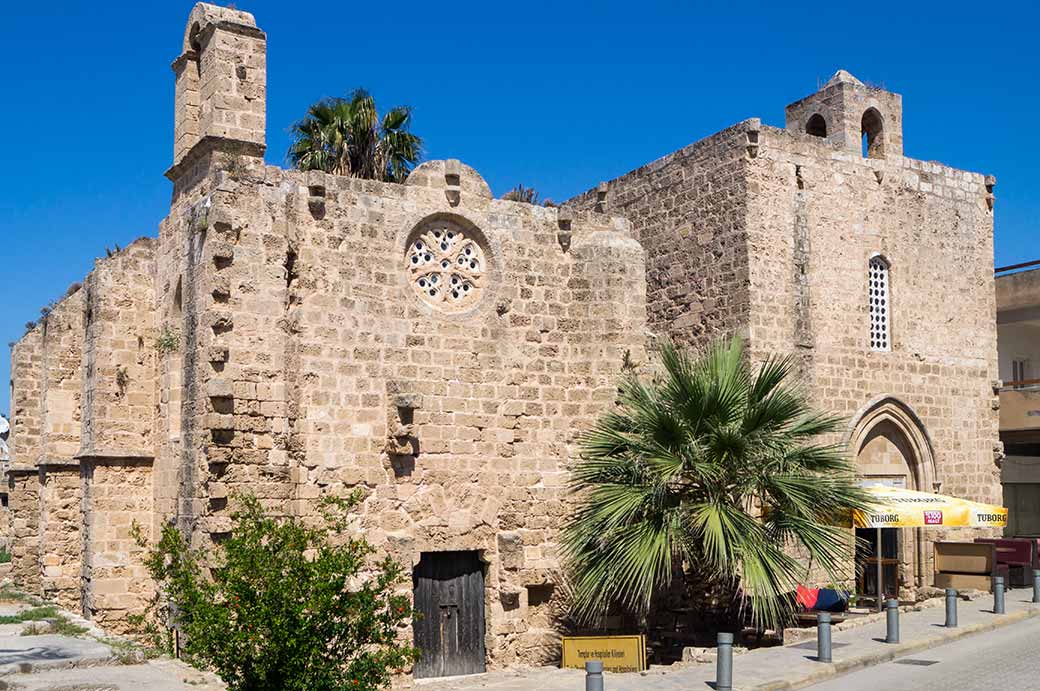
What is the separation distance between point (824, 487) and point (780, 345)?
3990 mm

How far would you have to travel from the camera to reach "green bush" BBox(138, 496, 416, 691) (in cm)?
897

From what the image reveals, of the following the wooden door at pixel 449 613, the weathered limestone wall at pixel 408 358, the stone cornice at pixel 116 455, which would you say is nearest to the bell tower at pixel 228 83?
the weathered limestone wall at pixel 408 358

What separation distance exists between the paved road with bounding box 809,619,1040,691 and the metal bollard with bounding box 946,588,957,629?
0.40 meters

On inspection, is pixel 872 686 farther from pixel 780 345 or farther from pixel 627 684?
pixel 780 345

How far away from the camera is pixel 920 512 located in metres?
15.4

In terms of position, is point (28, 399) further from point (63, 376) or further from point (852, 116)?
point (852, 116)

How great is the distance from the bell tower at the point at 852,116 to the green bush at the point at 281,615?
12.1 metres

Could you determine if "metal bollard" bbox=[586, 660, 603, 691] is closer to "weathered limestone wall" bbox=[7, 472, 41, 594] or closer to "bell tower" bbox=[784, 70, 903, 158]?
"bell tower" bbox=[784, 70, 903, 158]

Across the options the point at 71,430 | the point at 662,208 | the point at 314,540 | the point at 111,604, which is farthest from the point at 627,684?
the point at 71,430

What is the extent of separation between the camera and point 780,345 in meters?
17.1

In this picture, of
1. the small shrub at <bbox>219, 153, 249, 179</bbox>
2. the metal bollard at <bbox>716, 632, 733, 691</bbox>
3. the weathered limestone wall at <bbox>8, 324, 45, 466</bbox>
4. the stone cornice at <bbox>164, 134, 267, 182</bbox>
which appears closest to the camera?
the metal bollard at <bbox>716, 632, 733, 691</bbox>

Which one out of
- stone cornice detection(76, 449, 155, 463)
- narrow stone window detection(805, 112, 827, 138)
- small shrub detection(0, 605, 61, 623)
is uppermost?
narrow stone window detection(805, 112, 827, 138)

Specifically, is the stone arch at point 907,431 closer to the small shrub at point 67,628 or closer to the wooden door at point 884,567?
the wooden door at point 884,567

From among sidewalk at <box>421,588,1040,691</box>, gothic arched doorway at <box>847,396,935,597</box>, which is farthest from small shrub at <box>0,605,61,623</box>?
gothic arched doorway at <box>847,396,935,597</box>
